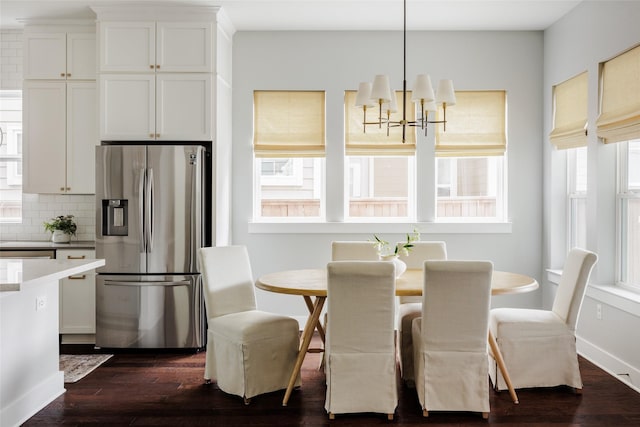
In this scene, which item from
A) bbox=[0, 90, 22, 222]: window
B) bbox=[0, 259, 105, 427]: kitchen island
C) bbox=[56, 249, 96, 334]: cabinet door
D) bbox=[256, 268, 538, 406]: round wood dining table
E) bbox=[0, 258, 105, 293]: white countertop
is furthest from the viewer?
bbox=[0, 90, 22, 222]: window

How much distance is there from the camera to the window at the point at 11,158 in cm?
499

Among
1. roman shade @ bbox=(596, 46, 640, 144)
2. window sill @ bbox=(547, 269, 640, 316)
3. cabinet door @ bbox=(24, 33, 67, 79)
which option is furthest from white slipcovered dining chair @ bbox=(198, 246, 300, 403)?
roman shade @ bbox=(596, 46, 640, 144)

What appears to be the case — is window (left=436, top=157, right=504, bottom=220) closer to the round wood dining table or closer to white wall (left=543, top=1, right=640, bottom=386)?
white wall (left=543, top=1, right=640, bottom=386)

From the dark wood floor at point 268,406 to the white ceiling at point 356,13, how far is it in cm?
295

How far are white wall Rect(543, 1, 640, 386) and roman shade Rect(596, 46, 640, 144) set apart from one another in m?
0.07

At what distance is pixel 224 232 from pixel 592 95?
3240mm

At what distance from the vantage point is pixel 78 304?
4.43 metres

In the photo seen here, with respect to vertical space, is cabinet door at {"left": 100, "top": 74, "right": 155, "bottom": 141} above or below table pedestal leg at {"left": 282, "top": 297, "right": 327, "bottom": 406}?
above

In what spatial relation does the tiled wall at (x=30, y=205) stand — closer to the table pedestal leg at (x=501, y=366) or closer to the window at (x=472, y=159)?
the window at (x=472, y=159)

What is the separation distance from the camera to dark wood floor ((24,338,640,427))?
2.95m

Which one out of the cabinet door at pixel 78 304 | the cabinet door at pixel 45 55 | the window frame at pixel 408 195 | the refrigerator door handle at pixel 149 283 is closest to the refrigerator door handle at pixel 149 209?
the refrigerator door handle at pixel 149 283

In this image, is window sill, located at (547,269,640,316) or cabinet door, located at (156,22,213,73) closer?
window sill, located at (547,269,640,316)

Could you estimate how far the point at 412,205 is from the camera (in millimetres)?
5031

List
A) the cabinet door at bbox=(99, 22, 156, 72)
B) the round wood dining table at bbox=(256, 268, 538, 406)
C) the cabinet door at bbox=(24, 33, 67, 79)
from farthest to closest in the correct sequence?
the cabinet door at bbox=(24, 33, 67, 79) < the cabinet door at bbox=(99, 22, 156, 72) < the round wood dining table at bbox=(256, 268, 538, 406)
